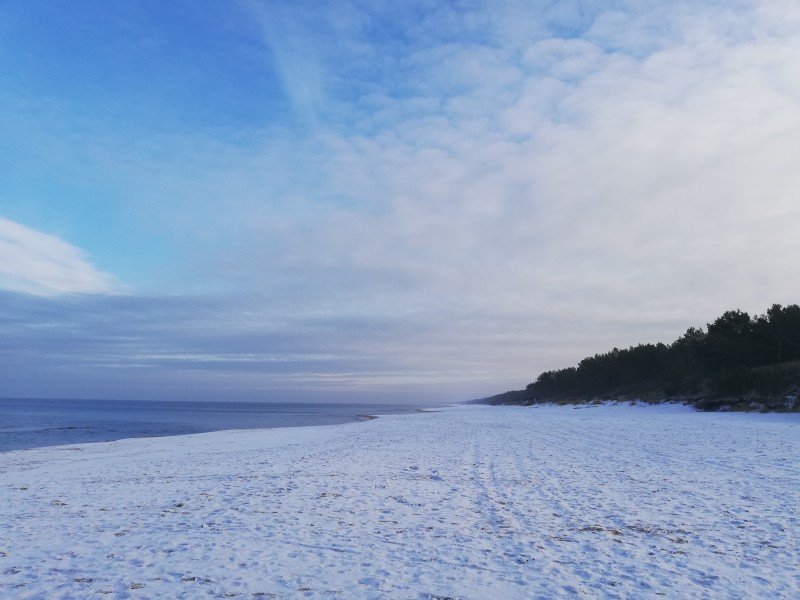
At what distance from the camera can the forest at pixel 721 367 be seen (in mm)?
39656

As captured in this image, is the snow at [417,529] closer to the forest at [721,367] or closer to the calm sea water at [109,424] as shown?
the calm sea water at [109,424]

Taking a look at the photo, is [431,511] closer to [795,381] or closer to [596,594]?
[596,594]

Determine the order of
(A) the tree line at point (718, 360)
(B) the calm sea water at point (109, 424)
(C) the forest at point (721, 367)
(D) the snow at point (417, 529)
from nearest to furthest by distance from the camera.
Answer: (D) the snow at point (417, 529) < (B) the calm sea water at point (109, 424) < (C) the forest at point (721, 367) < (A) the tree line at point (718, 360)

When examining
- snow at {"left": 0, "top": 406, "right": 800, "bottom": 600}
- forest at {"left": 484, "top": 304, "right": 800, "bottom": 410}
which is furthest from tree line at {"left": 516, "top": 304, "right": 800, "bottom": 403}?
snow at {"left": 0, "top": 406, "right": 800, "bottom": 600}

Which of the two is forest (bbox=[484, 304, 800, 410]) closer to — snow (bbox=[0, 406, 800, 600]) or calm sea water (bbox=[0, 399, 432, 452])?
snow (bbox=[0, 406, 800, 600])

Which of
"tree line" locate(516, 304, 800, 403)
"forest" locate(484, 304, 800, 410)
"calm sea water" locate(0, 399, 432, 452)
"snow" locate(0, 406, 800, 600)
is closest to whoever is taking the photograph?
"snow" locate(0, 406, 800, 600)

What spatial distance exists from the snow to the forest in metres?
28.7

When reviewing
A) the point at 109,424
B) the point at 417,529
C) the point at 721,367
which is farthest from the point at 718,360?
the point at 109,424

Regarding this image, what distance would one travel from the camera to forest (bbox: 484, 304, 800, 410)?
39656 millimetres

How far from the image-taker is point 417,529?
849cm

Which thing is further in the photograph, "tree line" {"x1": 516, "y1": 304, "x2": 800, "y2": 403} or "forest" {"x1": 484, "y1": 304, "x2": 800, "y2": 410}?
"tree line" {"x1": 516, "y1": 304, "x2": 800, "y2": 403}

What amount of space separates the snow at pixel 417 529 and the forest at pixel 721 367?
2874cm

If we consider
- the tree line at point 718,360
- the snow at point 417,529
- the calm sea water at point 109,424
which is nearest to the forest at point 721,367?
the tree line at point 718,360

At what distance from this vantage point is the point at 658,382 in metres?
73.5
